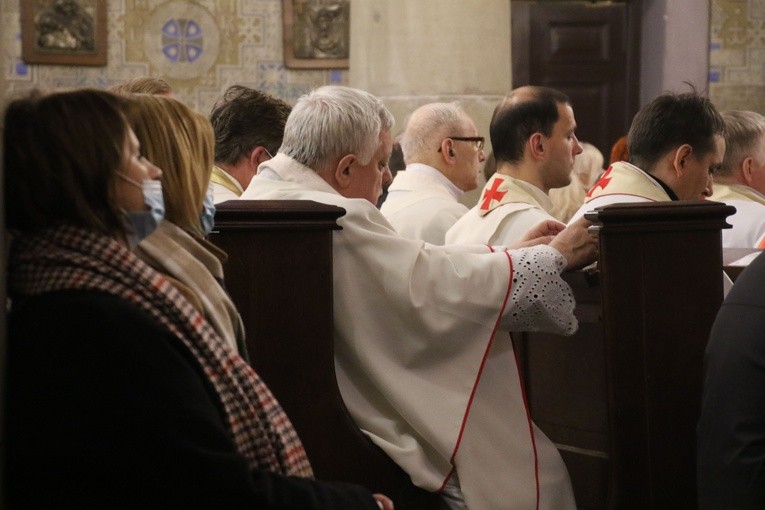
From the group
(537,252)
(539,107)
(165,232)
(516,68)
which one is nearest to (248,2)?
(516,68)

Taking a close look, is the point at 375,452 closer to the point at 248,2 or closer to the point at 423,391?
the point at 423,391

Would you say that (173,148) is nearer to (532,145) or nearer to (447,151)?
(532,145)

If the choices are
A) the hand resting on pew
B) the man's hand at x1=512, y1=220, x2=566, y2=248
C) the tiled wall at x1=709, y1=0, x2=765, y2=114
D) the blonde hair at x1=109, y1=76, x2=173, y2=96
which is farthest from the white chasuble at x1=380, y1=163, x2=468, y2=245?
the tiled wall at x1=709, y1=0, x2=765, y2=114

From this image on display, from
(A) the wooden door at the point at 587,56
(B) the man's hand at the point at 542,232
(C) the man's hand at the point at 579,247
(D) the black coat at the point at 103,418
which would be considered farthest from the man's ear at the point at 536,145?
(A) the wooden door at the point at 587,56

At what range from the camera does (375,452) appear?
10.5 feet

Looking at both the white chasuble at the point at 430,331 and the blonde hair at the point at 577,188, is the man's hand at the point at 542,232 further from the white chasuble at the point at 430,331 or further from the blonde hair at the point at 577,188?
the blonde hair at the point at 577,188

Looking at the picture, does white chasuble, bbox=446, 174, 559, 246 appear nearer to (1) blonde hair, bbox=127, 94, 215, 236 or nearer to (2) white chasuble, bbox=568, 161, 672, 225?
(2) white chasuble, bbox=568, 161, 672, 225

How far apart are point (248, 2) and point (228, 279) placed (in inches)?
301

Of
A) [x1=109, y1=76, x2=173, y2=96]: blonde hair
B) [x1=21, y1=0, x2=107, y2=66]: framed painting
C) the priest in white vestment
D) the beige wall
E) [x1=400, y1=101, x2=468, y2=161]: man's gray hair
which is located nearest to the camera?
[x1=109, y1=76, x2=173, y2=96]: blonde hair

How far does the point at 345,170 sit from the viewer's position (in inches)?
135

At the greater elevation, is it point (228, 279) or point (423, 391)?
point (228, 279)

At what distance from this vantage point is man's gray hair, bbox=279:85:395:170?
3389 mm

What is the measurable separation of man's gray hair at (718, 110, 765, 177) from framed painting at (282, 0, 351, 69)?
17.9 ft

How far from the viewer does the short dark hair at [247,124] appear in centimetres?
433
